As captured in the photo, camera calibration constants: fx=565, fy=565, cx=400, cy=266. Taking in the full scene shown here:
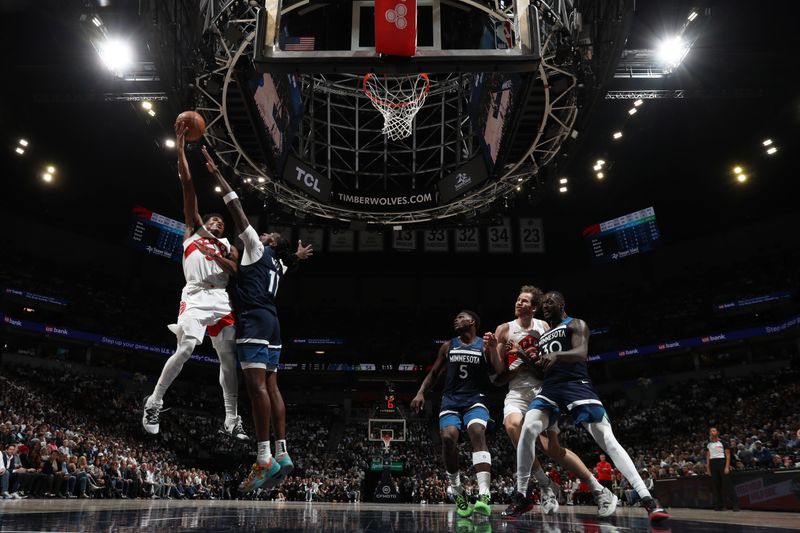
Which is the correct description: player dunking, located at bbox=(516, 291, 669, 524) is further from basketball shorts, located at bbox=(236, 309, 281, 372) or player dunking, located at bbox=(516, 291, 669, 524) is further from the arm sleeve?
the arm sleeve

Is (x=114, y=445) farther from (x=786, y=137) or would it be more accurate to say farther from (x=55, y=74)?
(x=786, y=137)

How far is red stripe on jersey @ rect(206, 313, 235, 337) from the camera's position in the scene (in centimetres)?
495

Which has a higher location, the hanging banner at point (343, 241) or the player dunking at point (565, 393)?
the hanging banner at point (343, 241)

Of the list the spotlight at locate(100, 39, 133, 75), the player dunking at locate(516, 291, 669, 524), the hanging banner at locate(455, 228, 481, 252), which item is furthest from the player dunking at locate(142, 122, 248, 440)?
the hanging banner at locate(455, 228, 481, 252)

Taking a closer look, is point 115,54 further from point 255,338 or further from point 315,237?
point 315,237

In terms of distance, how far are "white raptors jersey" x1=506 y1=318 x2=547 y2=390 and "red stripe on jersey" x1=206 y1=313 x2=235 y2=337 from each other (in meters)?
2.80

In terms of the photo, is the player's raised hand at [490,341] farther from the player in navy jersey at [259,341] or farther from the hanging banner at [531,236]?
the hanging banner at [531,236]

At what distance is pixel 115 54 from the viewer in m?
12.8

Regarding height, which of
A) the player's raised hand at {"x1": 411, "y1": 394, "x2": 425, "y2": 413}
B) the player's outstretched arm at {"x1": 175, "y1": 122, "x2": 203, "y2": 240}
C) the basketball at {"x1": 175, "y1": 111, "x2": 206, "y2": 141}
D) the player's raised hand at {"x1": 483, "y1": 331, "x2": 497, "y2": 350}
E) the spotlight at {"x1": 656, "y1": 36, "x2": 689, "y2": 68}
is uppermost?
the spotlight at {"x1": 656, "y1": 36, "x2": 689, "y2": 68}

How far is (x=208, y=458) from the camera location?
2498 centimetres

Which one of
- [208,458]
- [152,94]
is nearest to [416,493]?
[208,458]

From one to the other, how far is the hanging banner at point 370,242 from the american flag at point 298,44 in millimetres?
21782

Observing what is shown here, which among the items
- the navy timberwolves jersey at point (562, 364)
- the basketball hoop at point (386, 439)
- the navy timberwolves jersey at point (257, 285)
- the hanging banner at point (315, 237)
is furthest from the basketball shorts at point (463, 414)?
the hanging banner at point (315, 237)

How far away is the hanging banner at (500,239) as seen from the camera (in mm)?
29250
